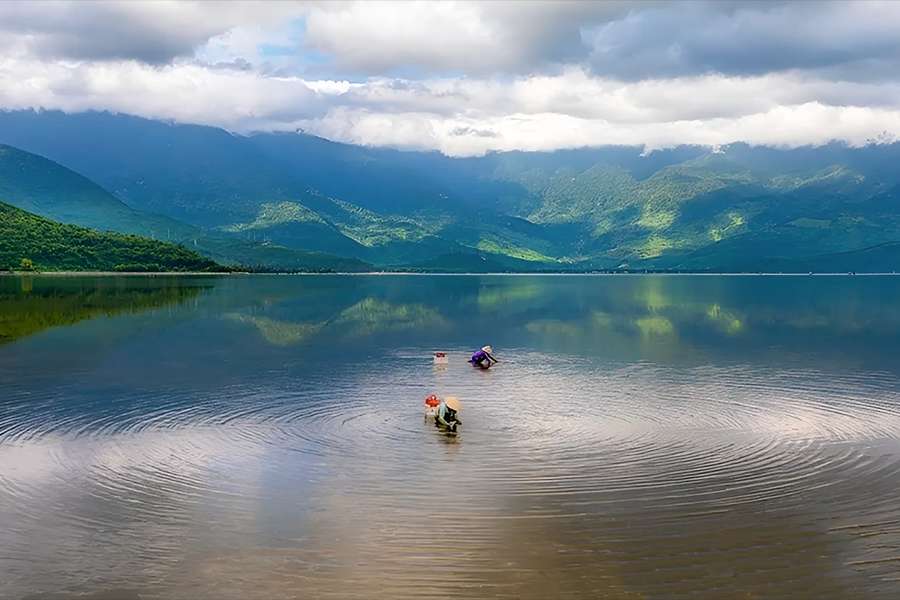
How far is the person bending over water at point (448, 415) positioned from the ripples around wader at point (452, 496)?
30.5 inches

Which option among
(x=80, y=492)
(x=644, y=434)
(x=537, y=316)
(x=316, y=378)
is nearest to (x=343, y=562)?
(x=80, y=492)

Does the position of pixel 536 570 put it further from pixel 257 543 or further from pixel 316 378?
pixel 316 378

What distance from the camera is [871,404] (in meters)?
51.0

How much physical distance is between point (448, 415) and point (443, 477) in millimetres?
9726

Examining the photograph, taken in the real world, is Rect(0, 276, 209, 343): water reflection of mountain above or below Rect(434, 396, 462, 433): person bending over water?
above

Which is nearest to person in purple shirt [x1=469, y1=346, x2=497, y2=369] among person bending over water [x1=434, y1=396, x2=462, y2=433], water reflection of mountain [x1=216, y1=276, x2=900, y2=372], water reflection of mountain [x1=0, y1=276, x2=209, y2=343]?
water reflection of mountain [x1=216, y1=276, x2=900, y2=372]

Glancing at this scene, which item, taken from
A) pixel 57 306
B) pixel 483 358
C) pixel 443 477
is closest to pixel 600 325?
pixel 483 358

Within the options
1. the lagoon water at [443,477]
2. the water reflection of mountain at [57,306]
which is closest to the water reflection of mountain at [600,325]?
the lagoon water at [443,477]

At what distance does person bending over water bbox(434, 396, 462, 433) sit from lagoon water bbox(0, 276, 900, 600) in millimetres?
1430

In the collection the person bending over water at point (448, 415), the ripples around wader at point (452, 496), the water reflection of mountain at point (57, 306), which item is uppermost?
the water reflection of mountain at point (57, 306)

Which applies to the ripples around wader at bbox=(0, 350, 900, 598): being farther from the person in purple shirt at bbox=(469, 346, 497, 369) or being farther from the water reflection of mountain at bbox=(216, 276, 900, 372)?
the water reflection of mountain at bbox=(216, 276, 900, 372)

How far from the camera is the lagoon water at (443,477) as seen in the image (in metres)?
22.5

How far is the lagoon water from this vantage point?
22547 mm

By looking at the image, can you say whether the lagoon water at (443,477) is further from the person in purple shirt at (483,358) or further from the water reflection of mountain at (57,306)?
the water reflection of mountain at (57,306)
